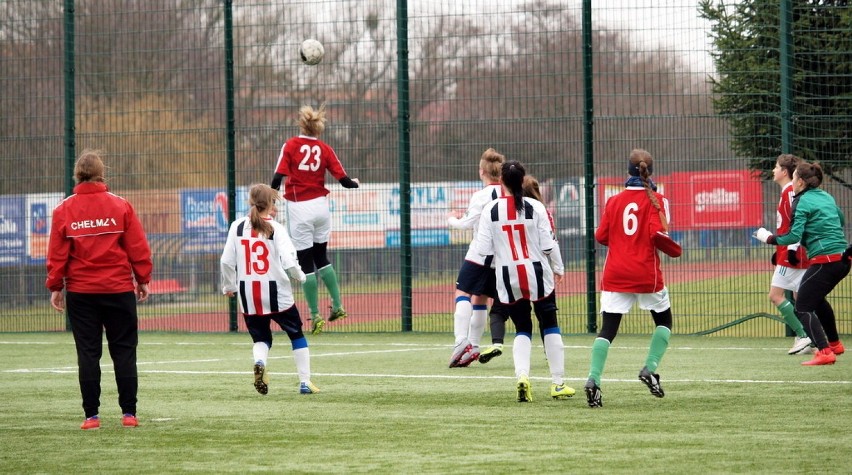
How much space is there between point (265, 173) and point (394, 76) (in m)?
2.20

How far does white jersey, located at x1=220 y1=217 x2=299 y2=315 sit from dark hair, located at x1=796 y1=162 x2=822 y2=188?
15.5ft

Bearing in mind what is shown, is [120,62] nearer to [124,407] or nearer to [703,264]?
[703,264]

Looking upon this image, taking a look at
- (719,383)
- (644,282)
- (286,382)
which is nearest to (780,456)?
(644,282)

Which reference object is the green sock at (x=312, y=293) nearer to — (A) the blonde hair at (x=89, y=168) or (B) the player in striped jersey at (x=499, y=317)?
(B) the player in striped jersey at (x=499, y=317)

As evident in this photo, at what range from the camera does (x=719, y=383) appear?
10711 millimetres

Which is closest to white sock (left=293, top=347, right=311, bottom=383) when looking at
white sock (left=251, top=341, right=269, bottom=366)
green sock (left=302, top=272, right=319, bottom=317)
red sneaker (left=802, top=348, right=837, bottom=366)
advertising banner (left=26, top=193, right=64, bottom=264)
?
white sock (left=251, top=341, right=269, bottom=366)

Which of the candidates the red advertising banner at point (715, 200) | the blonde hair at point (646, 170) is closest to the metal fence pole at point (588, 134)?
the red advertising banner at point (715, 200)

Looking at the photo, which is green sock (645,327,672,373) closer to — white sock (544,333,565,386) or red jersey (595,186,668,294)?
red jersey (595,186,668,294)

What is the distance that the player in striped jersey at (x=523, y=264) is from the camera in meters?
9.82

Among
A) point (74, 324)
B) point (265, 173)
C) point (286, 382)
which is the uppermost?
point (265, 173)

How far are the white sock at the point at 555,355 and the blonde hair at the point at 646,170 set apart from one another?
121 cm

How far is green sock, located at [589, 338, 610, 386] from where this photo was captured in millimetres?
9305

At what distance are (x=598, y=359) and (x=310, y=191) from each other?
5.77m

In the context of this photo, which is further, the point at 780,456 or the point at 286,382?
the point at 286,382
